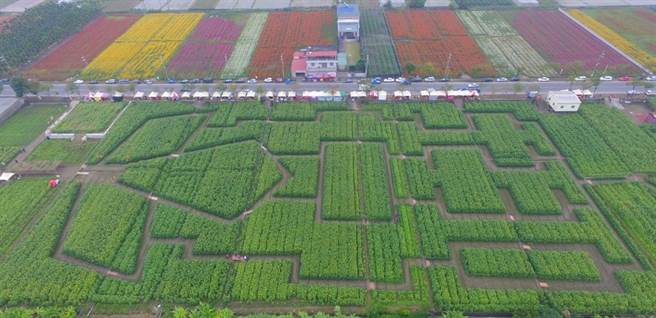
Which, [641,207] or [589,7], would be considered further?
[589,7]

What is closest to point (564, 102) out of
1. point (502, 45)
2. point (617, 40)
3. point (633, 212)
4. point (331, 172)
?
point (633, 212)

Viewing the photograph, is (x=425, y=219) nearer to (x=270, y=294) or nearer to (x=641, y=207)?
(x=270, y=294)

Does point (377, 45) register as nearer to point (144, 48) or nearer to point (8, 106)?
point (144, 48)

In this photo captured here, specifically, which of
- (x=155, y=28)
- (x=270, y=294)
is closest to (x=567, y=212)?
(x=270, y=294)

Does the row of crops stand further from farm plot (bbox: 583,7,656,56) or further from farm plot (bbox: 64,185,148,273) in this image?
farm plot (bbox: 64,185,148,273)

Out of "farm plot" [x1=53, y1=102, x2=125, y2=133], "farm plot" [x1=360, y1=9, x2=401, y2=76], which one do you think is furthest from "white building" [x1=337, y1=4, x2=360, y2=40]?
"farm plot" [x1=53, y1=102, x2=125, y2=133]

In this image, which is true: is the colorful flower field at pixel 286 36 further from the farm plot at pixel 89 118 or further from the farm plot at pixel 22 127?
the farm plot at pixel 22 127
